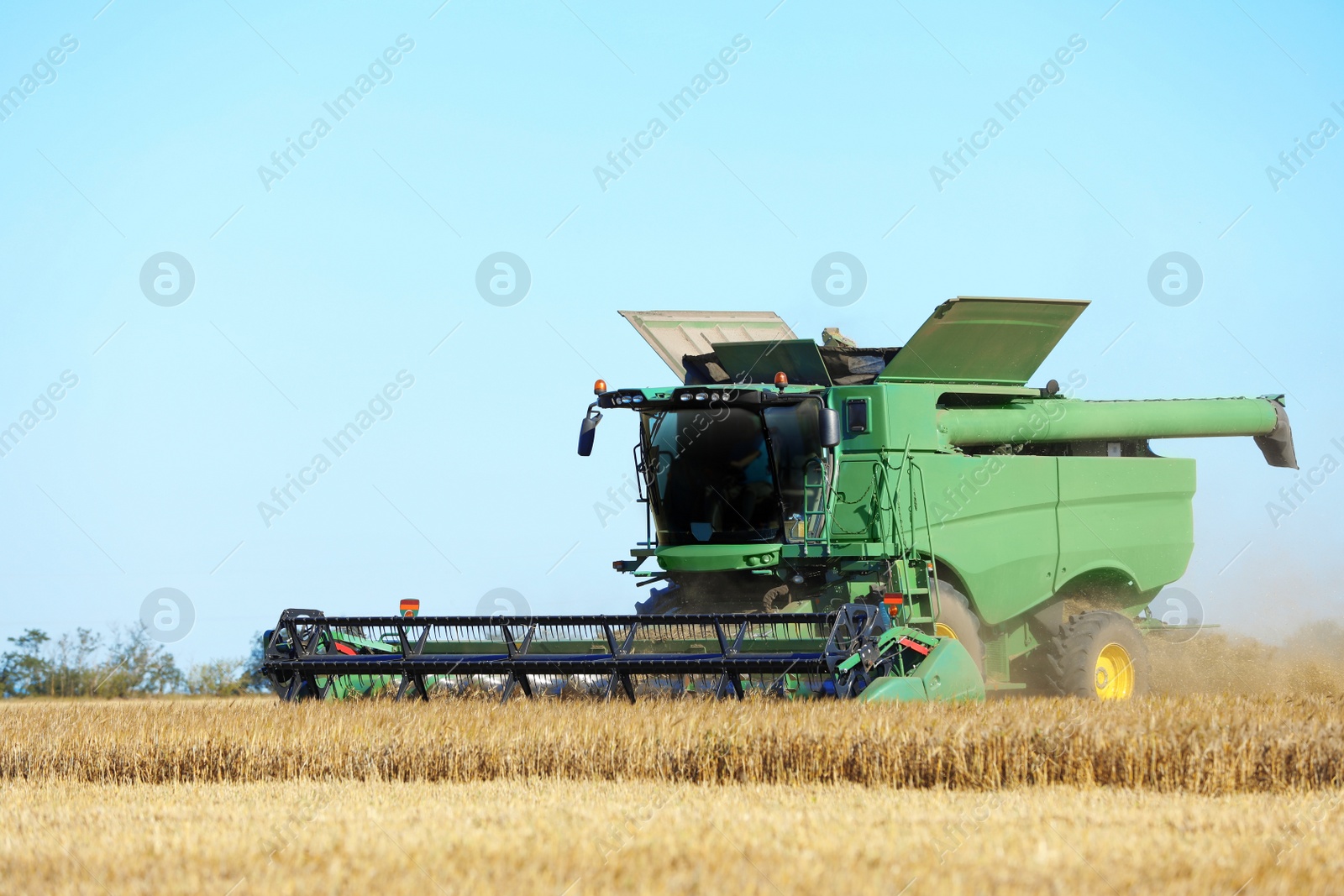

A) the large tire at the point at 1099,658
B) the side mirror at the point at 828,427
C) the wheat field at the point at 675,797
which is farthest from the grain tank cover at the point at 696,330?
the wheat field at the point at 675,797

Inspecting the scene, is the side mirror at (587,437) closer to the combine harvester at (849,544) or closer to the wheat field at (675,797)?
the combine harvester at (849,544)

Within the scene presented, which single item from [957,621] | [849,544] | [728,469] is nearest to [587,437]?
[728,469]

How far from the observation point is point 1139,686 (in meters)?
9.81

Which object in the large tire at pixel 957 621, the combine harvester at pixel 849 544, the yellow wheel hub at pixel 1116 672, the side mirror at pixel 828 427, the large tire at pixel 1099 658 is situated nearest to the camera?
the combine harvester at pixel 849 544

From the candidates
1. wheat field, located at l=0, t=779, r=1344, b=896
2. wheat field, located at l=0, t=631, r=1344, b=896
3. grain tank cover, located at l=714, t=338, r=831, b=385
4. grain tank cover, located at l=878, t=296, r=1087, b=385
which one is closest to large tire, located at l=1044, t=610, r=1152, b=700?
wheat field, located at l=0, t=631, r=1344, b=896

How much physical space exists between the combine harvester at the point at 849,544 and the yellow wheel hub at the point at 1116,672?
2cm

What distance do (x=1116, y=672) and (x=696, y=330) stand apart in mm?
3896

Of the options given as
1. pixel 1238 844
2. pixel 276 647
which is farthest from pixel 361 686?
pixel 1238 844

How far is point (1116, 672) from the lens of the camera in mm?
9781

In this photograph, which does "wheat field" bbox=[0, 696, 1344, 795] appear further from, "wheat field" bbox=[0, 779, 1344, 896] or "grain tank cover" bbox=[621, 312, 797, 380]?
"grain tank cover" bbox=[621, 312, 797, 380]

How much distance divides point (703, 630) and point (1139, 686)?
3.54m

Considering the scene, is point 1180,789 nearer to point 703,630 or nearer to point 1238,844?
point 1238,844

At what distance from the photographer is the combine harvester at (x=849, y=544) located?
25.9 feet

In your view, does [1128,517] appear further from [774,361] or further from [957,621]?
[774,361]
